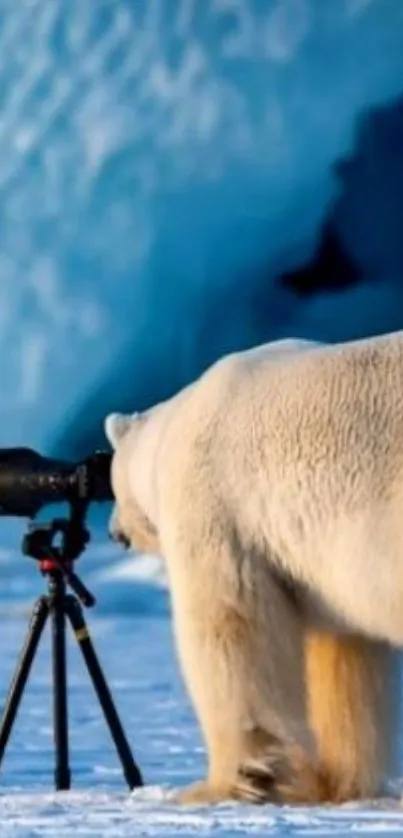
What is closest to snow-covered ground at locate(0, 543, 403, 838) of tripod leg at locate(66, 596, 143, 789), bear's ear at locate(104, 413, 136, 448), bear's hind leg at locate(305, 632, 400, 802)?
tripod leg at locate(66, 596, 143, 789)

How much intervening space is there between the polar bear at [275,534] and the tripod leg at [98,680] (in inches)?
18.1

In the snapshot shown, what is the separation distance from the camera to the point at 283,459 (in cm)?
249

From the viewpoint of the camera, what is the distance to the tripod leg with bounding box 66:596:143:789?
10.0 ft

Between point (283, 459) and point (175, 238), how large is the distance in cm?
319

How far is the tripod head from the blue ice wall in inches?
91.7

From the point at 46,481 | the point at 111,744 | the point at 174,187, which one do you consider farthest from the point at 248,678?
the point at 174,187

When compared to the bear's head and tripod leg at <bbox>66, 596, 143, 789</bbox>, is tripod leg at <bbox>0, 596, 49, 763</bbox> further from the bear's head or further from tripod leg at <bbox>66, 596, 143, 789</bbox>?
the bear's head

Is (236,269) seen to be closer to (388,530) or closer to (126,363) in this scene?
(126,363)

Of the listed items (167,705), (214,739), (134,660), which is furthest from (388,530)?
(134,660)

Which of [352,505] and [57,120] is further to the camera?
[57,120]

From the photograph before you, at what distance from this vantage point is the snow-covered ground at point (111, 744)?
2.17 meters

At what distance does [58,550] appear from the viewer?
3.01m

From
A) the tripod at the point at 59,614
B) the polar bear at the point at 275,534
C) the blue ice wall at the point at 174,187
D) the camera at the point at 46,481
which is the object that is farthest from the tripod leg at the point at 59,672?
the blue ice wall at the point at 174,187

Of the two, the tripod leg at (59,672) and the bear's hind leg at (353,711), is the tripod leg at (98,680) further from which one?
the bear's hind leg at (353,711)
